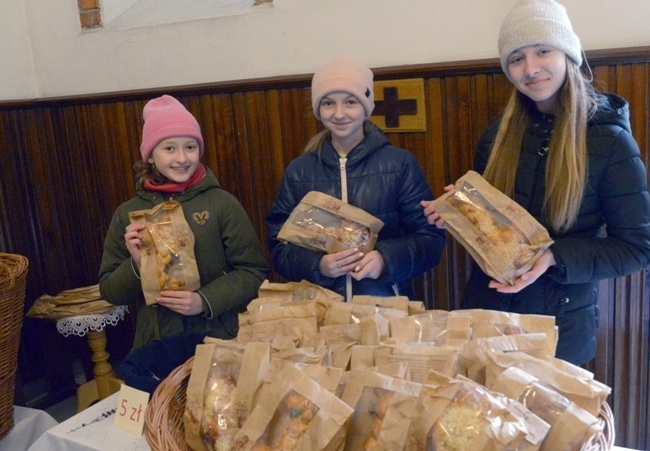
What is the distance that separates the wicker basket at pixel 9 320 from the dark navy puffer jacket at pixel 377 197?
2.30ft

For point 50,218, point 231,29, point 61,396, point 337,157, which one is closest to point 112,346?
point 61,396

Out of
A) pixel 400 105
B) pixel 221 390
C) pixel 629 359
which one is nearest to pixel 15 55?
pixel 400 105

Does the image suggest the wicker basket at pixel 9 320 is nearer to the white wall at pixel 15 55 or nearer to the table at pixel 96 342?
the table at pixel 96 342

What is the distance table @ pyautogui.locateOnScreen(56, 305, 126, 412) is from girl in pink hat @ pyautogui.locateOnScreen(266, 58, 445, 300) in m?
1.15

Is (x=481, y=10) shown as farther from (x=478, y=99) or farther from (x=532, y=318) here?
(x=532, y=318)

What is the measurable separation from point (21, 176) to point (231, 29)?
1.25m

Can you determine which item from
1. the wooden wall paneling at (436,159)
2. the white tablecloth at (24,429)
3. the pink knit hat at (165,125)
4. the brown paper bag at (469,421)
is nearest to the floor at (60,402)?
the white tablecloth at (24,429)

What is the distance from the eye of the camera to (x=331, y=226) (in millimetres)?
1583

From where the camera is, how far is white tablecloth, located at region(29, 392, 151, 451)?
53.1 inches

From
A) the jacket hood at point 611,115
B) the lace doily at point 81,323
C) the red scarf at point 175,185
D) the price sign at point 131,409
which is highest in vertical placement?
the jacket hood at point 611,115

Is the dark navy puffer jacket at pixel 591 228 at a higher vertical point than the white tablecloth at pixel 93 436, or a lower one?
higher

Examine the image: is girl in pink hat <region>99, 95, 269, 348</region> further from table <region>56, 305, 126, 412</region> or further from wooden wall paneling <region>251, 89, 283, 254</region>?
table <region>56, 305, 126, 412</region>

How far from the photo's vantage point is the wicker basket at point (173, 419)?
1.00 meters

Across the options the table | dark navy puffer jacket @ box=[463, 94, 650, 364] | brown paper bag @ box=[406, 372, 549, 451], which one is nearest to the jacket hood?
dark navy puffer jacket @ box=[463, 94, 650, 364]
